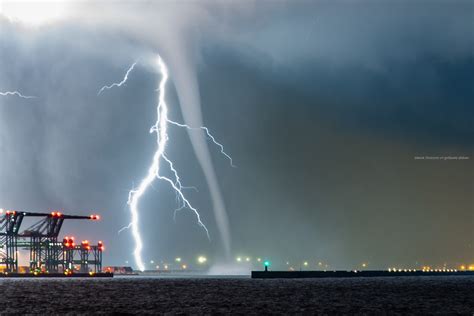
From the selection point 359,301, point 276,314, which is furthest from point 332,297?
point 276,314

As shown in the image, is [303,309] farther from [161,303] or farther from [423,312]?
[161,303]

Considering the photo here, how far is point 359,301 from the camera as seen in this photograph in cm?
9738

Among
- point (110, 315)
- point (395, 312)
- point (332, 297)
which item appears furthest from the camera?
point (332, 297)

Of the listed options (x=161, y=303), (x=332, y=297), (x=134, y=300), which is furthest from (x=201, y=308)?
(x=332, y=297)

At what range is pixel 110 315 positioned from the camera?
246 ft

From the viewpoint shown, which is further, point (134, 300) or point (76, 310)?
point (134, 300)

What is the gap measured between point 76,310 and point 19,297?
25056mm

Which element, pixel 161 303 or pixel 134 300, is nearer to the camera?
pixel 161 303

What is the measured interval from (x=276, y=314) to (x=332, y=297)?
30783mm

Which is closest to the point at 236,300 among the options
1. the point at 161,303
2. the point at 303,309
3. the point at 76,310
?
the point at 161,303

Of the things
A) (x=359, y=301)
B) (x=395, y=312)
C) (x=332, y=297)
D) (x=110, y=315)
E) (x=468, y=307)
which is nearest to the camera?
(x=110, y=315)

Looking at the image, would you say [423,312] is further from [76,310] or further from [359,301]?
[76,310]

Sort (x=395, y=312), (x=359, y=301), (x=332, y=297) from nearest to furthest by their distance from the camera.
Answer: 1. (x=395, y=312)
2. (x=359, y=301)
3. (x=332, y=297)

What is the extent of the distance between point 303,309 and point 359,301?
16465 millimetres
